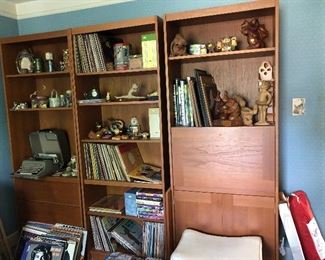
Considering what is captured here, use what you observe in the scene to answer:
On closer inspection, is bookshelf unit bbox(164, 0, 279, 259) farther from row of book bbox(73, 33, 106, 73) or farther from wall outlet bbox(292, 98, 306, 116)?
row of book bbox(73, 33, 106, 73)

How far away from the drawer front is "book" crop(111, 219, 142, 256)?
0.61m

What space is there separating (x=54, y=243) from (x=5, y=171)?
845 mm

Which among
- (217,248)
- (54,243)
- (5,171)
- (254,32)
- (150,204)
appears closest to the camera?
(217,248)

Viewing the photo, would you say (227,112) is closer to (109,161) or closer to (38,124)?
(109,161)

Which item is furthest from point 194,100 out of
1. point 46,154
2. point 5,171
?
point 5,171

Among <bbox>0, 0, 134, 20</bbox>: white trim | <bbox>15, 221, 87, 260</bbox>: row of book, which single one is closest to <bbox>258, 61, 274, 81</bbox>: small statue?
<bbox>0, 0, 134, 20</bbox>: white trim

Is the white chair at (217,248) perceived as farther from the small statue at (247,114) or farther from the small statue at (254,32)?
the small statue at (254,32)

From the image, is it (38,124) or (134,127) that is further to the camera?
(38,124)

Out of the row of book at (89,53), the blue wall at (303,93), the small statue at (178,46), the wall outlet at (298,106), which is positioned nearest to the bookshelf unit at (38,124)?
the row of book at (89,53)

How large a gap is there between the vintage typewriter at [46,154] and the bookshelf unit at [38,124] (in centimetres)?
9

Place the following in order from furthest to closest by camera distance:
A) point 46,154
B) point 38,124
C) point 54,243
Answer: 1. point 38,124
2. point 46,154
3. point 54,243

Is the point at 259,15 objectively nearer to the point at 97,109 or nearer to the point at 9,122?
the point at 97,109

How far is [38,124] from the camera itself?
8.89ft

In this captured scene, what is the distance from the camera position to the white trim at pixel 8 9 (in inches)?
101
